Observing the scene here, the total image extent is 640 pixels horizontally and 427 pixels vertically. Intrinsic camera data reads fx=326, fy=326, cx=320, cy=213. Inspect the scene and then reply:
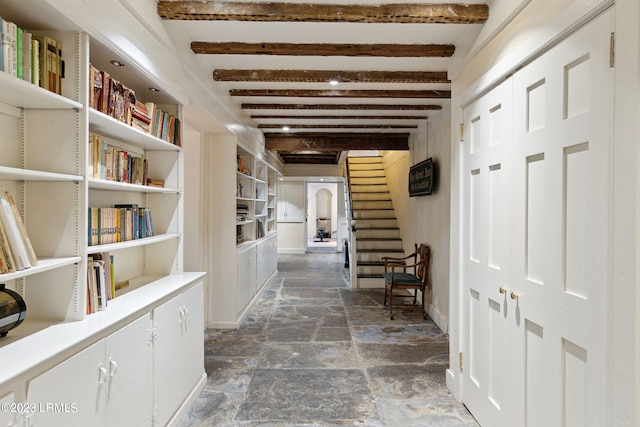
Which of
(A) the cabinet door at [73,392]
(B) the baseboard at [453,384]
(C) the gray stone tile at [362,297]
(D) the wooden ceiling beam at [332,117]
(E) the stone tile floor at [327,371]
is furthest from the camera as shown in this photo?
(C) the gray stone tile at [362,297]

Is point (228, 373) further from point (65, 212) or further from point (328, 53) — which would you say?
point (328, 53)

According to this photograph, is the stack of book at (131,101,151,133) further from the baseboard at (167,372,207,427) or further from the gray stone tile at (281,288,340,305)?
the gray stone tile at (281,288,340,305)

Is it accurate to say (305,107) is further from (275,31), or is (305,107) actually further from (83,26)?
(83,26)

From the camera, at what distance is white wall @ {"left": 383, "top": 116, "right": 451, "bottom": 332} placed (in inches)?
143

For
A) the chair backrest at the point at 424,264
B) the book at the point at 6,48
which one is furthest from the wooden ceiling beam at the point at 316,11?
the chair backrest at the point at 424,264

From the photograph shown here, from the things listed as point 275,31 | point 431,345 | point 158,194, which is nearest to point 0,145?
point 158,194

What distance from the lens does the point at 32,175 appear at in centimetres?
119

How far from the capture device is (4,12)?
1.27 m

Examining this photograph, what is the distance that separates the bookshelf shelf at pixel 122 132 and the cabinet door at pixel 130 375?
986 millimetres

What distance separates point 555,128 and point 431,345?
8.33 feet

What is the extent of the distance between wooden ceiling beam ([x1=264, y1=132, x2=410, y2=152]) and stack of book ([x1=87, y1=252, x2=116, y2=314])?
3.90 metres

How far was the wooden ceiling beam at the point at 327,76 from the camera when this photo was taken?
2.82 m

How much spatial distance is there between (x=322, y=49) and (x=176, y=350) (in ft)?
7.41

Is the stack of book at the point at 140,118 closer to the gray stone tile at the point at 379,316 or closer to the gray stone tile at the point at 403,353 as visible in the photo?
the gray stone tile at the point at 403,353
